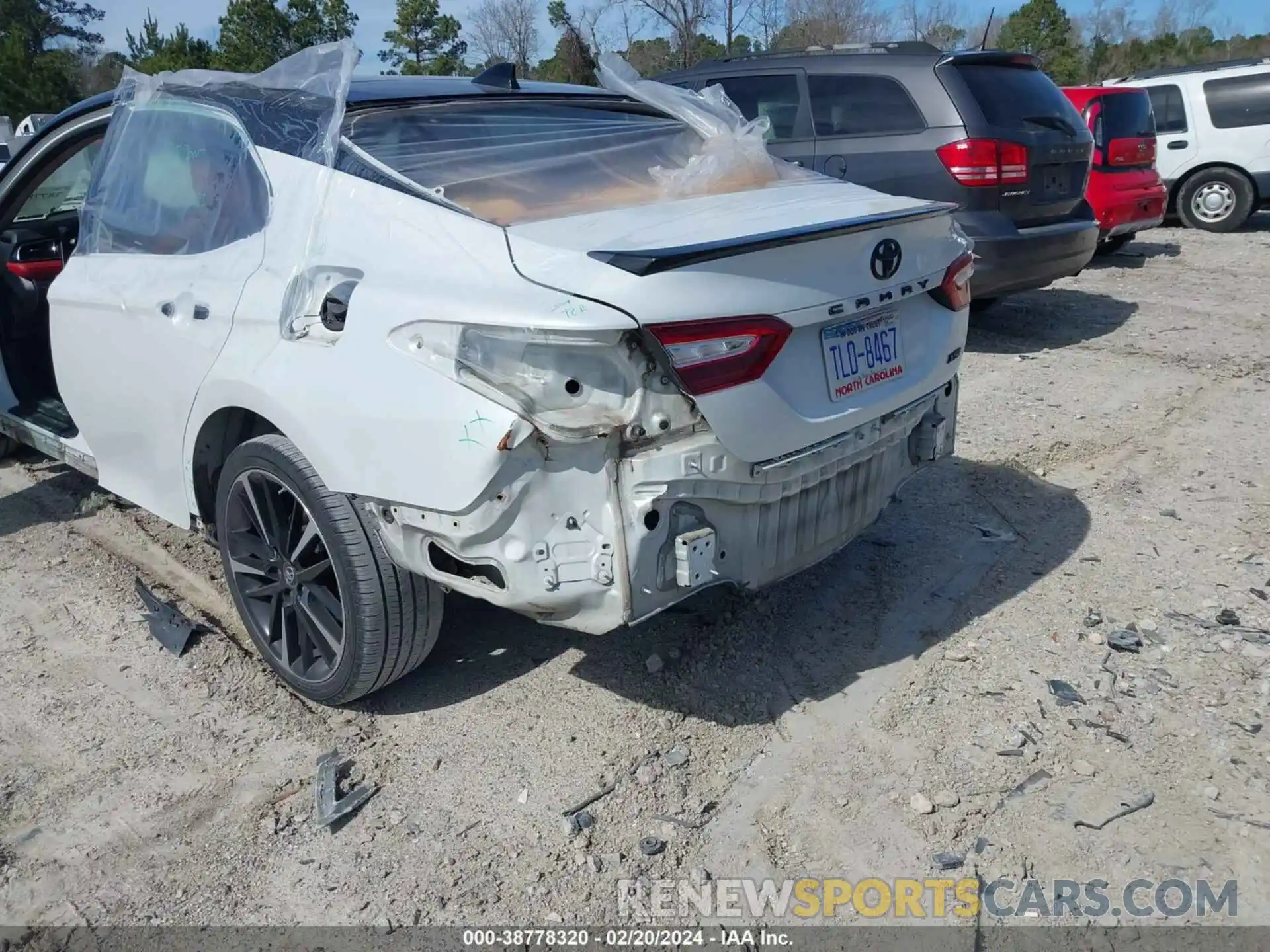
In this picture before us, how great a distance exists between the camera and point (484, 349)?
2.38 meters

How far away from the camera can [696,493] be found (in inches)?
97.8

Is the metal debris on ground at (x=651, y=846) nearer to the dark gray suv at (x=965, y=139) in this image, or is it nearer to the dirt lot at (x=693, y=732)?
the dirt lot at (x=693, y=732)

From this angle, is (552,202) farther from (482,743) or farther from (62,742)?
(62,742)

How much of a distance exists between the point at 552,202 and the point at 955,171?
170 inches

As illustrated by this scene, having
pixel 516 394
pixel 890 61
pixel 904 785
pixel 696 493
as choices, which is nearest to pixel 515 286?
pixel 516 394

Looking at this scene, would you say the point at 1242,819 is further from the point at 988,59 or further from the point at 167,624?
the point at 988,59

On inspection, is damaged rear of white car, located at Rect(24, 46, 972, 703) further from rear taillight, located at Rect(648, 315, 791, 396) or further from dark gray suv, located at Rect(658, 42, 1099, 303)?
dark gray suv, located at Rect(658, 42, 1099, 303)

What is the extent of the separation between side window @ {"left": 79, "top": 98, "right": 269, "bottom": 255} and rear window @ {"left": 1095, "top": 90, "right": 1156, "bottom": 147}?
822 centimetres

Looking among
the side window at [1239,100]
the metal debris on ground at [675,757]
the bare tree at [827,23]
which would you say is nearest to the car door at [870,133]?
the metal debris on ground at [675,757]

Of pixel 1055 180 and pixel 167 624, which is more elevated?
pixel 1055 180

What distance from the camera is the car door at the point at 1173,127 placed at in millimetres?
11953

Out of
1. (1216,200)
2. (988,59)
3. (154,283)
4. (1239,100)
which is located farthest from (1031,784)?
(1216,200)

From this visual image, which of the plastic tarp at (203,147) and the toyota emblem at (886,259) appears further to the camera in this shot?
the plastic tarp at (203,147)

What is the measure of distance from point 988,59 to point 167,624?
6041 mm
